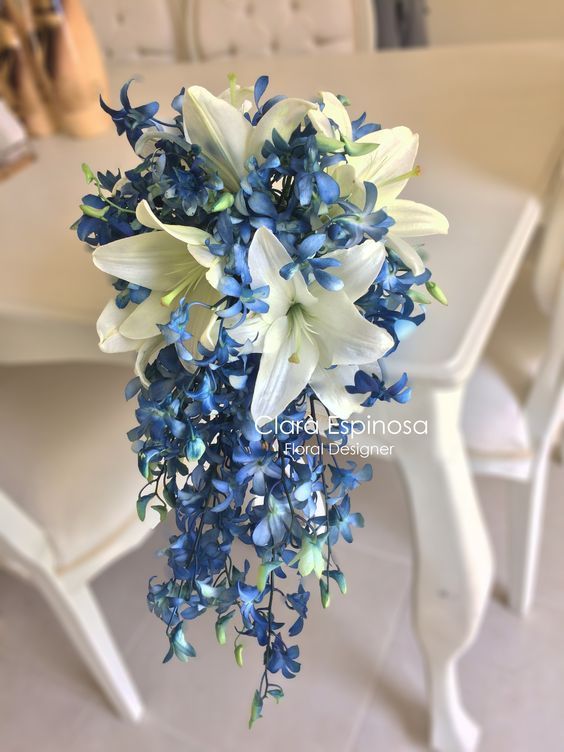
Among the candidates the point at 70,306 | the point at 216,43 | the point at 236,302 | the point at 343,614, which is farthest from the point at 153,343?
the point at 216,43

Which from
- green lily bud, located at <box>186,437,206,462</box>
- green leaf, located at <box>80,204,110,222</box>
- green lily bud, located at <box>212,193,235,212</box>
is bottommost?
green lily bud, located at <box>186,437,206,462</box>

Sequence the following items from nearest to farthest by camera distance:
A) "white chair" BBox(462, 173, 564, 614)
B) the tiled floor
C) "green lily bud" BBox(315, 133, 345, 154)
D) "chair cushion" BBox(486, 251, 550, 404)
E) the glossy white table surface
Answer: "green lily bud" BBox(315, 133, 345, 154)
the glossy white table surface
"white chair" BBox(462, 173, 564, 614)
"chair cushion" BBox(486, 251, 550, 404)
the tiled floor

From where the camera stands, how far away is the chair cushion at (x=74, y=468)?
0.82 metres

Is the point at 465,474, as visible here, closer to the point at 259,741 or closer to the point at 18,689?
the point at 259,741

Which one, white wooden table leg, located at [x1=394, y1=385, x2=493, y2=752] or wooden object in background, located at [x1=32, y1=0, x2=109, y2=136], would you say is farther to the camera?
wooden object in background, located at [x1=32, y1=0, x2=109, y2=136]

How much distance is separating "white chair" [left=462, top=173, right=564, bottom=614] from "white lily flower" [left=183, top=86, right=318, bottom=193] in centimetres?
52

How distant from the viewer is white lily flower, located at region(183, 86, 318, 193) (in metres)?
0.29

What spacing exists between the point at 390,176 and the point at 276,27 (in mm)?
1415

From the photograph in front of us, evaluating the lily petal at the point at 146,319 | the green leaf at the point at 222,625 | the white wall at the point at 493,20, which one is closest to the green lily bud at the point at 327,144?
the lily petal at the point at 146,319

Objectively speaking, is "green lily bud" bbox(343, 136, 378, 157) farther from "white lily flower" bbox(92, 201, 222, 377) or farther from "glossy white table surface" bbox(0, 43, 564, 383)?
"glossy white table surface" bbox(0, 43, 564, 383)

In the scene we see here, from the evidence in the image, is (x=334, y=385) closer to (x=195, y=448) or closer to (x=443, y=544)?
(x=195, y=448)

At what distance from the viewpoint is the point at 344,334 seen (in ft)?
0.99

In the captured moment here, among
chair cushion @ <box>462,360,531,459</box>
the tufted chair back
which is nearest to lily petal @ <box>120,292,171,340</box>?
chair cushion @ <box>462,360,531,459</box>

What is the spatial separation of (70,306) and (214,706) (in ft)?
2.20
